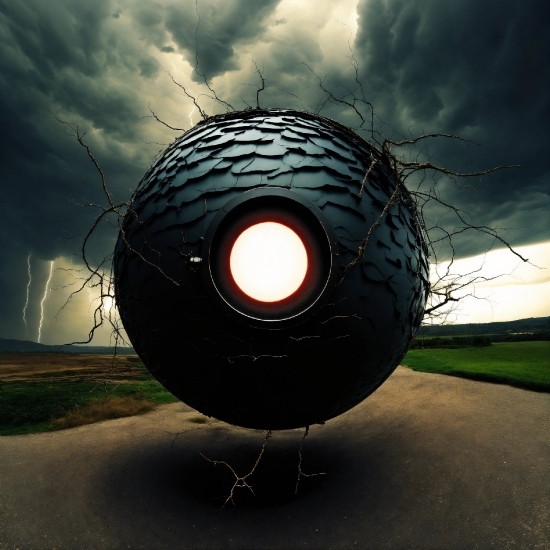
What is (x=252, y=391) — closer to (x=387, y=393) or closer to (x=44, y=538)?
(x=44, y=538)

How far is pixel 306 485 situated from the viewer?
4.04 m

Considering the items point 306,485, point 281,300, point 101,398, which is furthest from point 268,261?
point 101,398

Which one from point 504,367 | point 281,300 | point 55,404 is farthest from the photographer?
point 504,367

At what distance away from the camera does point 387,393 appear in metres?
6.99

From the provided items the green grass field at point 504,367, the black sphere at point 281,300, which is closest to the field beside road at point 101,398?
the green grass field at point 504,367

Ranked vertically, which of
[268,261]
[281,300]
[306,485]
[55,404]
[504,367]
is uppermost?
[268,261]

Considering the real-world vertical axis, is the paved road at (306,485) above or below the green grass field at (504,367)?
below

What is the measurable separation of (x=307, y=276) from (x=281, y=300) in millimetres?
238

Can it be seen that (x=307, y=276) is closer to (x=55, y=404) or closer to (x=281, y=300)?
(x=281, y=300)

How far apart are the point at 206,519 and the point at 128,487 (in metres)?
1.11

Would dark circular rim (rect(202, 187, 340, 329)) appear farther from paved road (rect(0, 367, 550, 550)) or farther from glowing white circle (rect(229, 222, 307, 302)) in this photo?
paved road (rect(0, 367, 550, 550))

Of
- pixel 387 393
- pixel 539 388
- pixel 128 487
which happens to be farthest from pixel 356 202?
pixel 539 388

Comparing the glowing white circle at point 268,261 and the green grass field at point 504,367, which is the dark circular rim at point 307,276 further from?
the green grass field at point 504,367

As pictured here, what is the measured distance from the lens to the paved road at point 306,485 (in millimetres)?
3172
